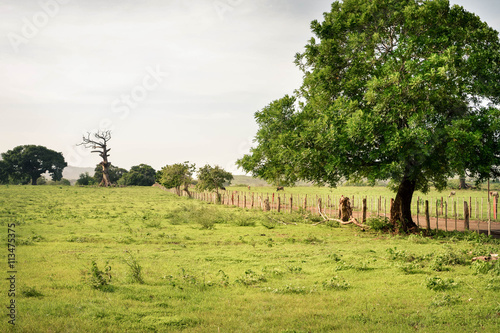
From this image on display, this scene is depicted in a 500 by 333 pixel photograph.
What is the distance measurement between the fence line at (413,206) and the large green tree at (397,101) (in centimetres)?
258

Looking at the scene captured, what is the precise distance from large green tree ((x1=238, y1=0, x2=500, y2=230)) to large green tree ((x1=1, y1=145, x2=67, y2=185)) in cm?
9563

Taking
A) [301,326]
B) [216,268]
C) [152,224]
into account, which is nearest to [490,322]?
[301,326]

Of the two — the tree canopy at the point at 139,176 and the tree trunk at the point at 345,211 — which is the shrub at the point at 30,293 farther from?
the tree canopy at the point at 139,176

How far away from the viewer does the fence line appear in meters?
22.0

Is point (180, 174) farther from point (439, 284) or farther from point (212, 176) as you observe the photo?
point (439, 284)

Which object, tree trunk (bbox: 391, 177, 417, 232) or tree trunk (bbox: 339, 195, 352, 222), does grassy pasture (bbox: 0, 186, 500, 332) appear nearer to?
tree trunk (bbox: 391, 177, 417, 232)

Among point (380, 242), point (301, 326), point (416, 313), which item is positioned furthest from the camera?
point (380, 242)

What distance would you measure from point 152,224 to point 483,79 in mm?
18185

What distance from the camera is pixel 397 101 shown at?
54.7 ft

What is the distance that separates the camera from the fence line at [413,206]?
72.0ft

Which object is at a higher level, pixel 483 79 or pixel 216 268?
pixel 483 79

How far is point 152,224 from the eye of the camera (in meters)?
22.6

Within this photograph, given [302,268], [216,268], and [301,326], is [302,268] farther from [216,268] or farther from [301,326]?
[301,326]

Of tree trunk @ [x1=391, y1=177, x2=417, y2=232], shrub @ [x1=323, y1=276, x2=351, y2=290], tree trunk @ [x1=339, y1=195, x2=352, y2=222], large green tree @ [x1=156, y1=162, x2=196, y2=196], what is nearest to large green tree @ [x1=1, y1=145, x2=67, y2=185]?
large green tree @ [x1=156, y1=162, x2=196, y2=196]
